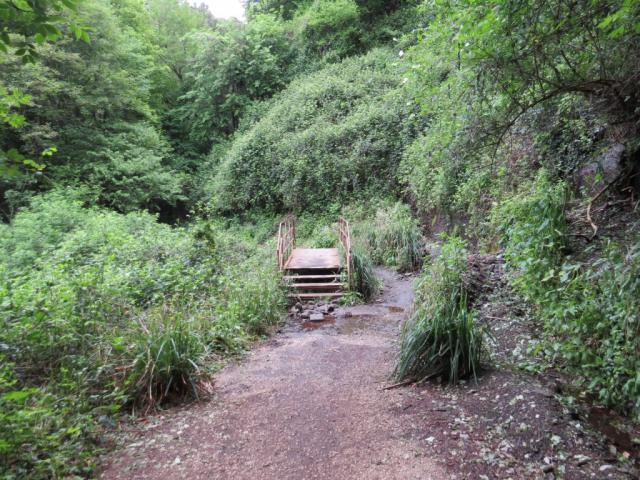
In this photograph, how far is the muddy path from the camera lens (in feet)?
9.07

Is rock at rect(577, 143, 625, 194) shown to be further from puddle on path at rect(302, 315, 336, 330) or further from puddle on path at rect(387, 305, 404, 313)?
puddle on path at rect(302, 315, 336, 330)

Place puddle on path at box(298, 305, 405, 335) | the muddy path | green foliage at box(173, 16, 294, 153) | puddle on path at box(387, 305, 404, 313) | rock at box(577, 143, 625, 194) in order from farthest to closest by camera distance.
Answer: green foliage at box(173, 16, 294, 153), puddle on path at box(387, 305, 404, 313), puddle on path at box(298, 305, 405, 335), rock at box(577, 143, 625, 194), the muddy path

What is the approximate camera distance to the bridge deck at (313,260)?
377 inches

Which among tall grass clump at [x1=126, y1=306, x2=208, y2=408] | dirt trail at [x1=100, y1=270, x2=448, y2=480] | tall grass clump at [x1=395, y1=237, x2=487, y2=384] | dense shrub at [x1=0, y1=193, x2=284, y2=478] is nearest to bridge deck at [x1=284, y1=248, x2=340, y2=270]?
dense shrub at [x1=0, y1=193, x2=284, y2=478]

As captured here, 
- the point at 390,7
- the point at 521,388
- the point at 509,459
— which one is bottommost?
the point at 509,459

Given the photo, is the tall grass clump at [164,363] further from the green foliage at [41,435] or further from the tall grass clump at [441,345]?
the tall grass clump at [441,345]

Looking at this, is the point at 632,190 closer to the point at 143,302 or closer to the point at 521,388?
the point at 521,388

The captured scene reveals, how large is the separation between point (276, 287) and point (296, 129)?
11.3 metres

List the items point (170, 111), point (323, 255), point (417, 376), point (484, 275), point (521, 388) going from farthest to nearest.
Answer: point (170, 111) < point (323, 255) < point (484, 275) < point (417, 376) < point (521, 388)

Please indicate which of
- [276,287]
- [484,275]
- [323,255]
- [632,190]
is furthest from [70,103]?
[632,190]

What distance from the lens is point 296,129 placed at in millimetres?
17781

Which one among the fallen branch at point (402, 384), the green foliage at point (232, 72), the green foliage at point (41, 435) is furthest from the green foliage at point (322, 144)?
the green foliage at point (41, 435)

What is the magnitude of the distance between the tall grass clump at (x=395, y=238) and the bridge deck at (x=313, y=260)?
1.22 m

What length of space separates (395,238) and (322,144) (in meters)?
6.53
